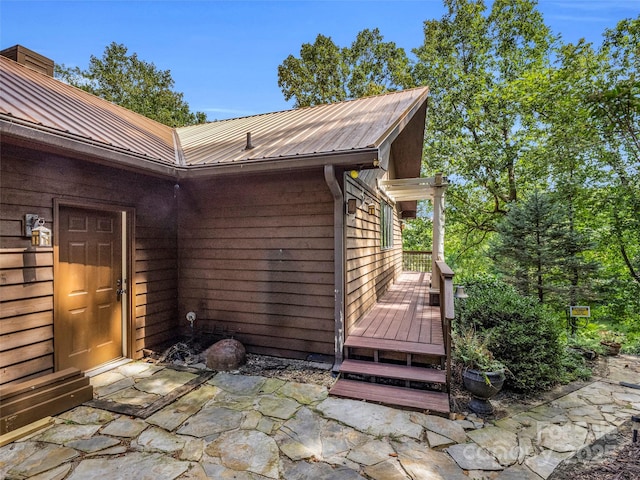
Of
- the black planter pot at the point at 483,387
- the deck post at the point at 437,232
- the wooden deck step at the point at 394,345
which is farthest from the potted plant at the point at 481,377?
the deck post at the point at 437,232

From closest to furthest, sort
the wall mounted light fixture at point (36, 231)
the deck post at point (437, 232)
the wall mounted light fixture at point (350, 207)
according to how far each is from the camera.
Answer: the wall mounted light fixture at point (36, 231), the wall mounted light fixture at point (350, 207), the deck post at point (437, 232)

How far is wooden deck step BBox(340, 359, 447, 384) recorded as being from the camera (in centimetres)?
349

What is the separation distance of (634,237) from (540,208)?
3729mm

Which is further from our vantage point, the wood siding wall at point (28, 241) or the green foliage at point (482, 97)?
the green foliage at point (482, 97)

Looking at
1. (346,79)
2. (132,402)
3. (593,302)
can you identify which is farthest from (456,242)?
(132,402)

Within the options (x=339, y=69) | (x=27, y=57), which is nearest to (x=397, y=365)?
(x=27, y=57)

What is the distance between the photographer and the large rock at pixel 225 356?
413 centimetres

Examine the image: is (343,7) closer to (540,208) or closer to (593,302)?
(540,208)

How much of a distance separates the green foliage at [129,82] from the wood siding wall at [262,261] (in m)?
14.3

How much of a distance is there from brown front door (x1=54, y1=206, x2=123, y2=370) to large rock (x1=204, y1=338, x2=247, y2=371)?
49.9 inches

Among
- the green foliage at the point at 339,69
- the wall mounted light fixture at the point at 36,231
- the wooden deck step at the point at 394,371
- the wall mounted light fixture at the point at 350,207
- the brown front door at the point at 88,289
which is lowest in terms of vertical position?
the wooden deck step at the point at 394,371

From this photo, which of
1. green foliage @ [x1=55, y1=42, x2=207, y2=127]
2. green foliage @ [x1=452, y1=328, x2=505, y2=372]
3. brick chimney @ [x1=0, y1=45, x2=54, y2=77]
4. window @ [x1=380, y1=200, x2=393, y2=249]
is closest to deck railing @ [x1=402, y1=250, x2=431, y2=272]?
window @ [x1=380, y1=200, x2=393, y2=249]

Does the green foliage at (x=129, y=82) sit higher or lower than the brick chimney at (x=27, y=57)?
higher

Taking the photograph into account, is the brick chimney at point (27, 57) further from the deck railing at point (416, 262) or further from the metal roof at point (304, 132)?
the deck railing at point (416, 262)
